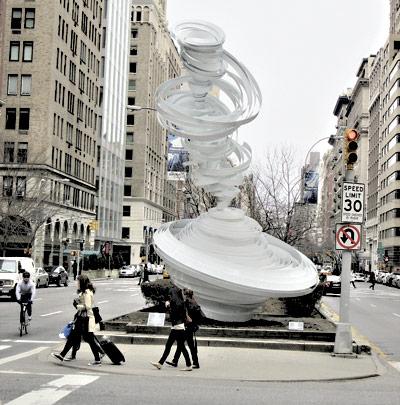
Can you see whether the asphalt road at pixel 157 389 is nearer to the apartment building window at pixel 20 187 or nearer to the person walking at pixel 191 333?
the person walking at pixel 191 333

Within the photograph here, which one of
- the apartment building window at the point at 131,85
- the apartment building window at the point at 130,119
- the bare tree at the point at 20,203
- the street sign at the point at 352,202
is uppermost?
the apartment building window at the point at 131,85

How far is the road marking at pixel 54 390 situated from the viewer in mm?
9551

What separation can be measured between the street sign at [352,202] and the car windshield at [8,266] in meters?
22.9

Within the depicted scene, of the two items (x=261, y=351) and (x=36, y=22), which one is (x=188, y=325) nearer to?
(x=261, y=351)

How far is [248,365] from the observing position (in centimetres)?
1371

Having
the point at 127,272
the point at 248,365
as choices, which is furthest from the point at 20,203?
the point at 248,365

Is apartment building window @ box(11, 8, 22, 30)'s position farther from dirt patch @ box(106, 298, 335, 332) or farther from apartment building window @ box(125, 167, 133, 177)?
dirt patch @ box(106, 298, 335, 332)

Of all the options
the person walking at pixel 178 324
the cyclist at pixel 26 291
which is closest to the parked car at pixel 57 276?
the cyclist at pixel 26 291

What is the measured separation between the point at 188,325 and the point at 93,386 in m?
2.59

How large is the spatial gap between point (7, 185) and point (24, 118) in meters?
13.7

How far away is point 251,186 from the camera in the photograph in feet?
136

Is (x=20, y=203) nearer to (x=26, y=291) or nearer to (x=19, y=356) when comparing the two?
(x=26, y=291)

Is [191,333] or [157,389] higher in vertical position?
[191,333]

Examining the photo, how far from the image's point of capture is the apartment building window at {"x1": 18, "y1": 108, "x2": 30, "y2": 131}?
229 ft
